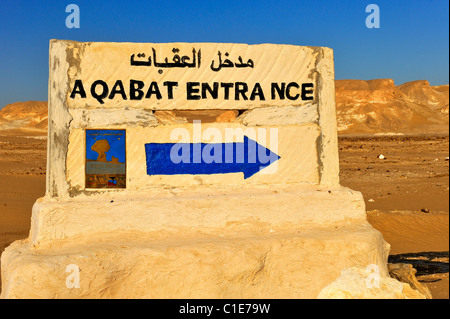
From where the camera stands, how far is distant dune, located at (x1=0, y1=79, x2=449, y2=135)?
182 ft

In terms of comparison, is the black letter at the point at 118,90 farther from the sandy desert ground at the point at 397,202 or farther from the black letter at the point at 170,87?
the sandy desert ground at the point at 397,202

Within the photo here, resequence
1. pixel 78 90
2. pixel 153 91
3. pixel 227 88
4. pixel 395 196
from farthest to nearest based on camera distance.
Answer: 1. pixel 395 196
2. pixel 227 88
3. pixel 153 91
4. pixel 78 90

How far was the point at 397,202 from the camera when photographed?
1069cm

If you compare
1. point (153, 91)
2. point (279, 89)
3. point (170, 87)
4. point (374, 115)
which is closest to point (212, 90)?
point (170, 87)

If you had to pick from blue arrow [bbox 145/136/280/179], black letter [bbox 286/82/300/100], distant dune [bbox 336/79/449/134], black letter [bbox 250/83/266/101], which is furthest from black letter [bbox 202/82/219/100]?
distant dune [bbox 336/79/449/134]

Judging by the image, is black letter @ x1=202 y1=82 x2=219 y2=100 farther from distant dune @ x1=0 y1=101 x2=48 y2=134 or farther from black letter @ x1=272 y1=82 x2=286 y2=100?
distant dune @ x1=0 y1=101 x2=48 y2=134

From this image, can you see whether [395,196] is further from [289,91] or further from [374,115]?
[374,115]

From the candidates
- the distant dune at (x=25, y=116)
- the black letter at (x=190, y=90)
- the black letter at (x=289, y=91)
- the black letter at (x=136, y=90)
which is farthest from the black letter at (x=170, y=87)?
the distant dune at (x=25, y=116)

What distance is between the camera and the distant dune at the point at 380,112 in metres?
55.8

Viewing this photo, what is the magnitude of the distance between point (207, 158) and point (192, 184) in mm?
272

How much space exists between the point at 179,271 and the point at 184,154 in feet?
3.39
